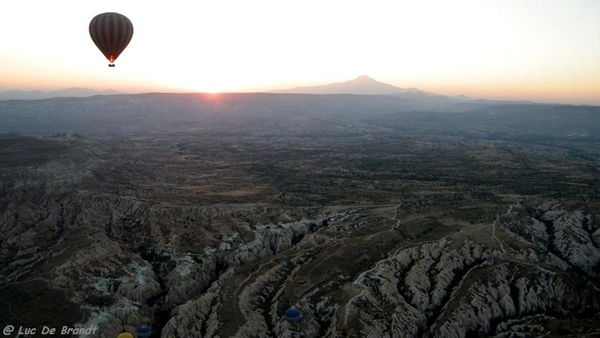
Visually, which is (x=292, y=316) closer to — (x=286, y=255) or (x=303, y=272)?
(x=303, y=272)

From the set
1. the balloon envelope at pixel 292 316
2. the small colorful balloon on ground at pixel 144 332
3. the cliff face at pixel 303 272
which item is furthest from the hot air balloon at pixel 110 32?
the balloon envelope at pixel 292 316

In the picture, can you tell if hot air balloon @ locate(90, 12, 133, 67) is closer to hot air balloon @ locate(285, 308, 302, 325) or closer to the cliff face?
the cliff face

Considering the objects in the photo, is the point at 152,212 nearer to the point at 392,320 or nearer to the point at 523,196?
the point at 392,320

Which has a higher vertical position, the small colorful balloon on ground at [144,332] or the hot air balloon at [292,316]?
the hot air balloon at [292,316]

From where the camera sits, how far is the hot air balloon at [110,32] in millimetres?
68625

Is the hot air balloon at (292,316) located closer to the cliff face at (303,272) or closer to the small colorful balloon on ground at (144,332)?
the cliff face at (303,272)

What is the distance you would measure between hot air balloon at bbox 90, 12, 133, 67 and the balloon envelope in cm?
4593

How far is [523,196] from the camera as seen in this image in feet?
365

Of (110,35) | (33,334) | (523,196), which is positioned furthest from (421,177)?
(33,334)

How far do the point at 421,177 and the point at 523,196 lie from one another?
3704cm

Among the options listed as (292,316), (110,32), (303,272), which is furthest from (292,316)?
(110,32)

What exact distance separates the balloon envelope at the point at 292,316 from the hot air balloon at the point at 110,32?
4593 cm

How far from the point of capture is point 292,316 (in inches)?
2309

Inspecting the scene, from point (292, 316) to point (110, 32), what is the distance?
161ft
